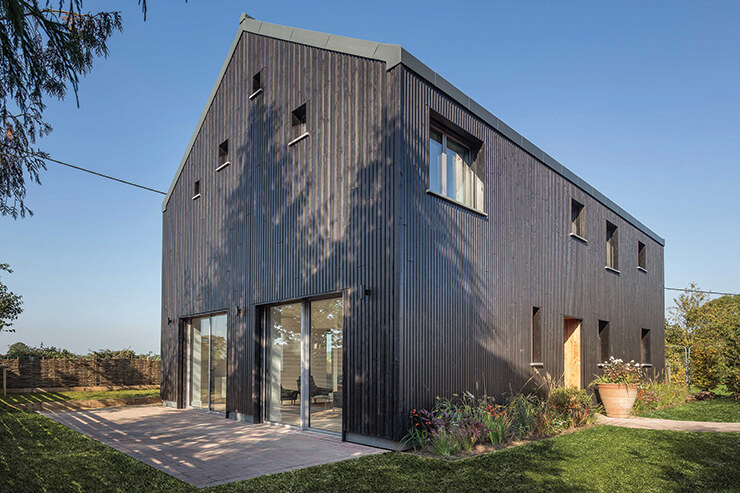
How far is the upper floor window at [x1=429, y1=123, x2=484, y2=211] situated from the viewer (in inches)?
342

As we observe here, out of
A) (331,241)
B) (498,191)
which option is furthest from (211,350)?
(498,191)

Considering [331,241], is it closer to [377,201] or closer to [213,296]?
[377,201]

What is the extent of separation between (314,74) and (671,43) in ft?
28.4

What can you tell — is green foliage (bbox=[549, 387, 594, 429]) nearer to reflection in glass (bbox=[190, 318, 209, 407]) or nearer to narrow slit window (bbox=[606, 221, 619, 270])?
narrow slit window (bbox=[606, 221, 619, 270])

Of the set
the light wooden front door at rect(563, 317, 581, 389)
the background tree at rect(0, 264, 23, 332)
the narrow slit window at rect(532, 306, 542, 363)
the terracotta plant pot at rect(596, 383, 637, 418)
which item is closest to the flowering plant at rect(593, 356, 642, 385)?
Result: the terracotta plant pot at rect(596, 383, 637, 418)

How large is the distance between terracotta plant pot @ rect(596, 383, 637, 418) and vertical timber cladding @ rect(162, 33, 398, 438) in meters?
6.80

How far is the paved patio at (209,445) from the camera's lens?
6066 mm

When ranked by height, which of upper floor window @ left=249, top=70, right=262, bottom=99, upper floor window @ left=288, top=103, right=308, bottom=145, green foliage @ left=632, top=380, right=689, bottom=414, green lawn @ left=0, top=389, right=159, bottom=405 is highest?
upper floor window @ left=249, top=70, right=262, bottom=99

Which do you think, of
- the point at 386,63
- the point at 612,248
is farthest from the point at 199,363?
the point at 612,248

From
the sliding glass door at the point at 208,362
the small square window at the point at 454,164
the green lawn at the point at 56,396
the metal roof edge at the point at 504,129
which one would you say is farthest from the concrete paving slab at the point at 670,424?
the green lawn at the point at 56,396

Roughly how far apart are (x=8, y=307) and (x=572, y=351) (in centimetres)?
2044

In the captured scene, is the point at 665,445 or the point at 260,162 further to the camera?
the point at 260,162

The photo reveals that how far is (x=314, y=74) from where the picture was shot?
30.6 ft

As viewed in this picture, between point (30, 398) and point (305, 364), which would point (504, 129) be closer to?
point (305, 364)
